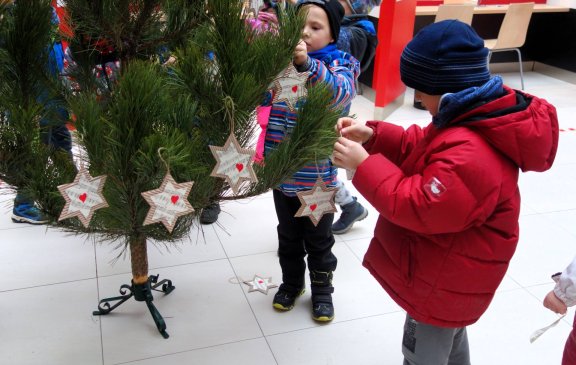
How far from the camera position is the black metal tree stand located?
169 cm

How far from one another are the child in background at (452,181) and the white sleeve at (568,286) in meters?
0.12

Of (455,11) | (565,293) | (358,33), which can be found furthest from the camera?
(455,11)

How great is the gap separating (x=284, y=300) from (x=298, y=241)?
0.70 feet

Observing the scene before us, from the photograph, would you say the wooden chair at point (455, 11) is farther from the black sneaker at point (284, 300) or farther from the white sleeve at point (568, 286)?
the white sleeve at point (568, 286)

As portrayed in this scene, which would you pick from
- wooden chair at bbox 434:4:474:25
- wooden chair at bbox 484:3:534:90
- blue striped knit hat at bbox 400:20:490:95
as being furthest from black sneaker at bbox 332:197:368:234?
wooden chair at bbox 484:3:534:90

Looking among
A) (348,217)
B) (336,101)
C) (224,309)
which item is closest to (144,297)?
(224,309)

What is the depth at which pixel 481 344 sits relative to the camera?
5.62ft

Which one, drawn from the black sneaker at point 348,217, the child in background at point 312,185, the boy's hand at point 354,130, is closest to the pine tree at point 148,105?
the boy's hand at point 354,130

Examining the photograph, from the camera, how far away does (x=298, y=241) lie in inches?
70.2

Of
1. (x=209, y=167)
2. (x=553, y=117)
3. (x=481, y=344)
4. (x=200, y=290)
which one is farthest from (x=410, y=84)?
(x=200, y=290)

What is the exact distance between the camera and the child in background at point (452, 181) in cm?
103

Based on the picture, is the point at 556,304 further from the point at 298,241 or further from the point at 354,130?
the point at 298,241

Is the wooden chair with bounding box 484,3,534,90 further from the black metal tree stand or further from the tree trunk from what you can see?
the tree trunk

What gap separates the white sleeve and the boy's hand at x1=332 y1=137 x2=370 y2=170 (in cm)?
48
